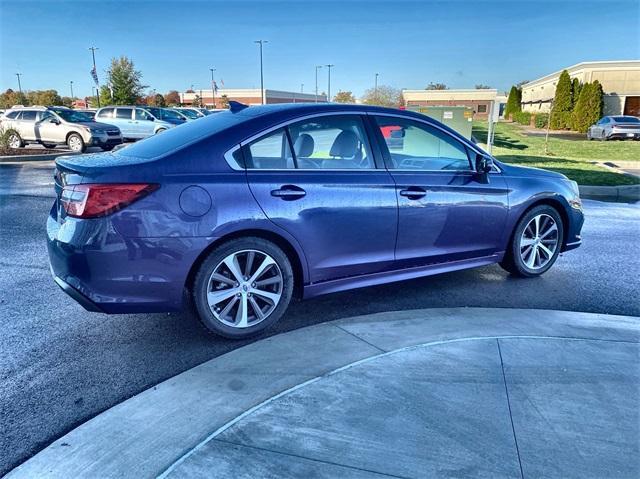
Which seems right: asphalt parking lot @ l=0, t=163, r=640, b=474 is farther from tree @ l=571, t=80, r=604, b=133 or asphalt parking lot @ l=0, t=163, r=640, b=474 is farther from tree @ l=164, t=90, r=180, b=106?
tree @ l=164, t=90, r=180, b=106

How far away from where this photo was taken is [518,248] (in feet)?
16.6

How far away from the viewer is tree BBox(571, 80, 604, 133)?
37.6m

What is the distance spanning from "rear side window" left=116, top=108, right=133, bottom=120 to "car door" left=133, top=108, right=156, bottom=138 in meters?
0.35

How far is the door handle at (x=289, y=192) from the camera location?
3.69 meters

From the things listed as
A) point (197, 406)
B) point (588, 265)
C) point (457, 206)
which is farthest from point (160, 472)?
point (588, 265)

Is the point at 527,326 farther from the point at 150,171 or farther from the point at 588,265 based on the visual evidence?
the point at 150,171

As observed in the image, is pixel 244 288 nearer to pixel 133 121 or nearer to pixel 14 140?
pixel 14 140

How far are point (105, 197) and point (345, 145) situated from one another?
6.33ft

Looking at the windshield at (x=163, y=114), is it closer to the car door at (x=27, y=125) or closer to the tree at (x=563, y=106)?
the car door at (x=27, y=125)

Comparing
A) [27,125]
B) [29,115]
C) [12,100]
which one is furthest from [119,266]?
[12,100]

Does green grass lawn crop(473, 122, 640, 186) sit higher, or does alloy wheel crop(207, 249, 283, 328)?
green grass lawn crop(473, 122, 640, 186)

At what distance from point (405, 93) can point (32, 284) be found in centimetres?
6086

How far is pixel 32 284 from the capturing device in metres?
4.93

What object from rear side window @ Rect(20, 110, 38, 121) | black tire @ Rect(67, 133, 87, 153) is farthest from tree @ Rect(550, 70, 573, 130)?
rear side window @ Rect(20, 110, 38, 121)
